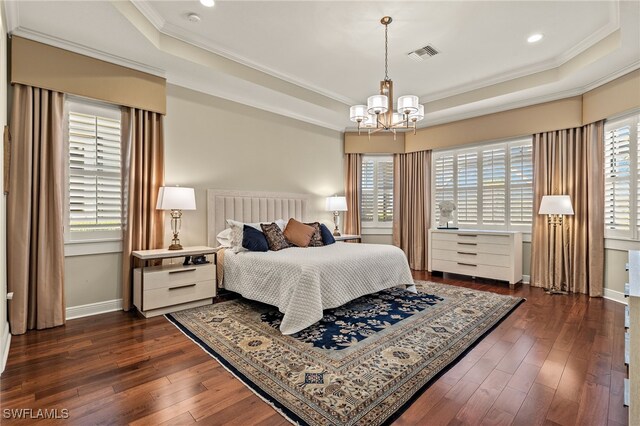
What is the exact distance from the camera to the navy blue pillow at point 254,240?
370 centimetres

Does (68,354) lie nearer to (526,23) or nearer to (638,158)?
(526,23)

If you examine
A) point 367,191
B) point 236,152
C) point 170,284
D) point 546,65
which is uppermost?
point 546,65

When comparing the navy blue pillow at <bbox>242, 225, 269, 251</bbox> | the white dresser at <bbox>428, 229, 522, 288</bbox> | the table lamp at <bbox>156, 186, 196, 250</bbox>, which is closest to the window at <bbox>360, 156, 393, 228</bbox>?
the white dresser at <bbox>428, 229, 522, 288</bbox>

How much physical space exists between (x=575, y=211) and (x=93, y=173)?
579 cm

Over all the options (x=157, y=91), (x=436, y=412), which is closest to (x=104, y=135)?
(x=157, y=91)

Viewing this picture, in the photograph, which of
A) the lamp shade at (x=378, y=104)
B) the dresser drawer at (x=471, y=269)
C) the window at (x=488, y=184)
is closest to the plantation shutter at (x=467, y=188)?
the window at (x=488, y=184)

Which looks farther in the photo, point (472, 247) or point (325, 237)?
point (472, 247)

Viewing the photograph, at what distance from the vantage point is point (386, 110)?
308 cm

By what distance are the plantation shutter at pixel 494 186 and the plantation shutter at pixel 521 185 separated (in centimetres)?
12

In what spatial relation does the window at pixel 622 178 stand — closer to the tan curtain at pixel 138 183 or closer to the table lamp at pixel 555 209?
the table lamp at pixel 555 209

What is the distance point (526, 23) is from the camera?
10.1 ft

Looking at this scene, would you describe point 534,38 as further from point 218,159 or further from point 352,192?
point 218,159

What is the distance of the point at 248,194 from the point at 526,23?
145 inches

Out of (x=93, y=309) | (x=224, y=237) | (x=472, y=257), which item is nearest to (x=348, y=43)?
(x=224, y=237)
